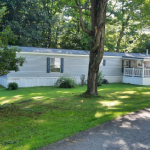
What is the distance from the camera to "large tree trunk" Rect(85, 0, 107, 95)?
9258 mm

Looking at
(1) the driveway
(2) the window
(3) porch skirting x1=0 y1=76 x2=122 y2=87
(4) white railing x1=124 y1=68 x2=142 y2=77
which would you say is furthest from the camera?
(4) white railing x1=124 y1=68 x2=142 y2=77

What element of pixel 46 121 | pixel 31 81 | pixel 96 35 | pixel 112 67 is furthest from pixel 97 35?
pixel 112 67

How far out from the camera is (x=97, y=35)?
9.20 metres

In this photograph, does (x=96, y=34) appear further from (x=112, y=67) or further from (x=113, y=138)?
(x=112, y=67)

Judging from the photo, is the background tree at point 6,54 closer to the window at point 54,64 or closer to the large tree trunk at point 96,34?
the large tree trunk at point 96,34

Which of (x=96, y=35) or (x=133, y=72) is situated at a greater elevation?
(x=96, y=35)

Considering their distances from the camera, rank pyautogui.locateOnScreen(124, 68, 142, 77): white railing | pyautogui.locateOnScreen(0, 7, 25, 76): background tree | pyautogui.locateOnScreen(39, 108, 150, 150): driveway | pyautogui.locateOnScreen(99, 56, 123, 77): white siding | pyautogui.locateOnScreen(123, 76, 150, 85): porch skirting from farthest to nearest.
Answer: pyautogui.locateOnScreen(99, 56, 123, 77): white siding < pyautogui.locateOnScreen(124, 68, 142, 77): white railing < pyautogui.locateOnScreen(123, 76, 150, 85): porch skirting < pyautogui.locateOnScreen(0, 7, 25, 76): background tree < pyautogui.locateOnScreen(39, 108, 150, 150): driveway

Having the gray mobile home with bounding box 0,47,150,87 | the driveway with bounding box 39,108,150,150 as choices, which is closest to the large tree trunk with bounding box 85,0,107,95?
the driveway with bounding box 39,108,150,150

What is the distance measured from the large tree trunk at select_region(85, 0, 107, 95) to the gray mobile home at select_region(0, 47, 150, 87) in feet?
23.7

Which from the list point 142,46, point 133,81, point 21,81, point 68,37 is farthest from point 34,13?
point 142,46

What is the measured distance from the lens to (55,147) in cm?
394

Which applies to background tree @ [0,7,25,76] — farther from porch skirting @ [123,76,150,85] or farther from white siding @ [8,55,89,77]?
porch skirting @ [123,76,150,85]

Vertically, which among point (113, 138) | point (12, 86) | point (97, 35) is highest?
point (97, 35)

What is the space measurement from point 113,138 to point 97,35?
5.88 m
